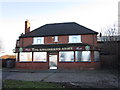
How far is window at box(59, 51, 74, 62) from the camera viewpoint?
17.2 metres

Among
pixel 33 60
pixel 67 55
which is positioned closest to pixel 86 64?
pixel 67 55

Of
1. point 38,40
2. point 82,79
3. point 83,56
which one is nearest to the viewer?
point 82,79

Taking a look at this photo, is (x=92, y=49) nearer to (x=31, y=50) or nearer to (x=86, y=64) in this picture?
(x=86, y=64)

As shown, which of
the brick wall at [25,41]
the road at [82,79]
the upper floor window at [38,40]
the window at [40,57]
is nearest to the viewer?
the road at [82,79]

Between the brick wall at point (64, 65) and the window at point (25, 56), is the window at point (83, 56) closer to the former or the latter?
the brick wall at point (64, 65)

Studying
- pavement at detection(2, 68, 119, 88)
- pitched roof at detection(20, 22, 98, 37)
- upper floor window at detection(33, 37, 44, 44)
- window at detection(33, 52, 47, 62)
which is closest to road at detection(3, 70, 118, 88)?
pavement at detection(2, 68, 119, 88)

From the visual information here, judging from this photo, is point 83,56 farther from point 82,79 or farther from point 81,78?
point 82,79

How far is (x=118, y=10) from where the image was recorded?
50.5ft

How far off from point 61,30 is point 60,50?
170 inches

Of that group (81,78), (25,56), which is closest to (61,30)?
(25,56)

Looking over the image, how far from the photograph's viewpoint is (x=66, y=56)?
56.9 feet

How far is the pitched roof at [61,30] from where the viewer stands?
1875cm

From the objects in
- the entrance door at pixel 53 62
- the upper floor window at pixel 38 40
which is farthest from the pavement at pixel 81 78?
the upper floor window at pixel 38 40

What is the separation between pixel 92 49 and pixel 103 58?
18.9 ft
